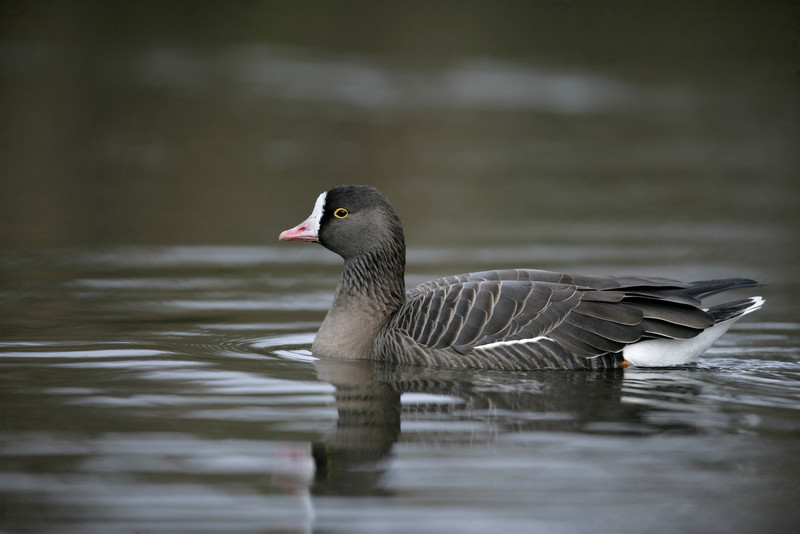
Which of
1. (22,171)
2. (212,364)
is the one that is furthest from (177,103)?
(212,364)

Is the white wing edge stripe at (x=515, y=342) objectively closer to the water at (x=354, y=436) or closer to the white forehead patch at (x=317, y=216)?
the water at (x=354, y=436)

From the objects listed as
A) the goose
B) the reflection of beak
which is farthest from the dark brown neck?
the reflection of beak

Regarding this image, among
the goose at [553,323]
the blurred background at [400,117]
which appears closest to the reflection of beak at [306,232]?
the goose at [553,323]

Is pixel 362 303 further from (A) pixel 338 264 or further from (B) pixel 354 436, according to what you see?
(A) pixel 338 264

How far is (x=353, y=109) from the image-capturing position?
26828mm

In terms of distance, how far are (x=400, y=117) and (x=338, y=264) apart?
11.7 metres

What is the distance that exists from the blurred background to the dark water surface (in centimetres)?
13

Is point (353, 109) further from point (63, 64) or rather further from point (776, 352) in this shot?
point (776, 352)

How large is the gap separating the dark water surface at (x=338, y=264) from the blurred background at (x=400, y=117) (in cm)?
13

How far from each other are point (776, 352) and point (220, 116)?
18105 mm

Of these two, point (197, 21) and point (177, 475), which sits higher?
point (197, 21)

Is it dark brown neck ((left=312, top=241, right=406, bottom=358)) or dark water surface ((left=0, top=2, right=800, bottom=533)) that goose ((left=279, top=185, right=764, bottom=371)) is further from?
dark water surface ((left=0, top=2, right=800, bottom=533))

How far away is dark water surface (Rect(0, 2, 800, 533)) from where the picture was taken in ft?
20.0

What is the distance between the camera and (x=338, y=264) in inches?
571
